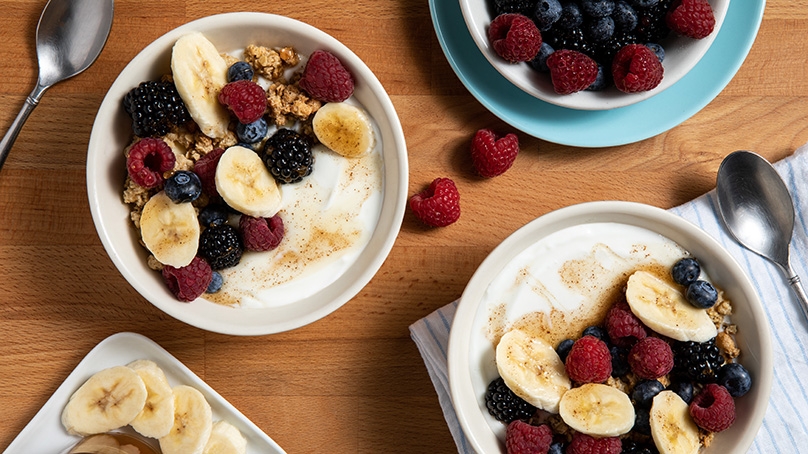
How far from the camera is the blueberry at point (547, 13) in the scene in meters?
A: 1.30

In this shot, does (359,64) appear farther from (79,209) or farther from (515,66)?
(79,209)

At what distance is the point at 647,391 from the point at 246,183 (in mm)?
800

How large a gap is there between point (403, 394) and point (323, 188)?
1.51 ft

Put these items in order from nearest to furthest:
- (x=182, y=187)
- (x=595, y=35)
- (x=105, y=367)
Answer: (x=182, y=187), (x=595, y=35), (x=105, y=367)

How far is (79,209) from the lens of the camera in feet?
4.76

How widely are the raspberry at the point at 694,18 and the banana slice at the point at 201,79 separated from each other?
32.6 inches

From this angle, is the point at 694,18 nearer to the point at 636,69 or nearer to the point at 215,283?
the point at 636,69

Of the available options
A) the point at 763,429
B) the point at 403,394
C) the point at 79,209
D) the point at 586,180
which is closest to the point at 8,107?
the point at 79,209

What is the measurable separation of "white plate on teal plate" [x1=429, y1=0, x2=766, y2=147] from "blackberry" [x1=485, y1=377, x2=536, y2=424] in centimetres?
48

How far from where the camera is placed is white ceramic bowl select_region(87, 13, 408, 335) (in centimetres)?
124

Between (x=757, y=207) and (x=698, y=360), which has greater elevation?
(x=757, y=207)

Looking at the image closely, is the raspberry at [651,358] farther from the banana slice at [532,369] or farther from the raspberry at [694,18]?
the raspberry at [694,18]

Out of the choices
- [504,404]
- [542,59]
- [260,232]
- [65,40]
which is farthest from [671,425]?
[65,40]

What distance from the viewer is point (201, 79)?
4.15 feet
